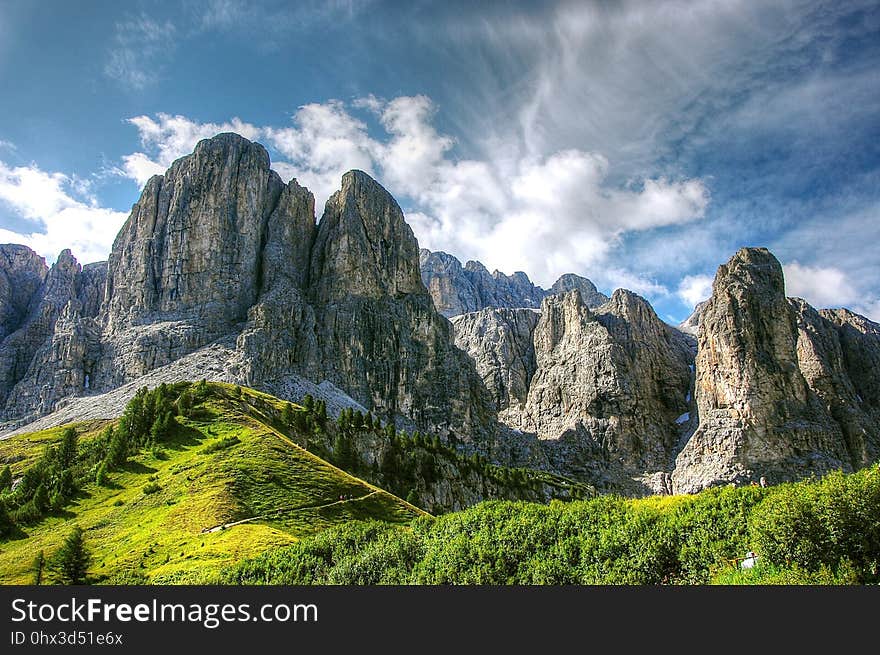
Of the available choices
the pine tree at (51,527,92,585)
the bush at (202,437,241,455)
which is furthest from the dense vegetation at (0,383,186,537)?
the pine tree at (51,527,92,585)

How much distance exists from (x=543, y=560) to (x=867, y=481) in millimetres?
16420

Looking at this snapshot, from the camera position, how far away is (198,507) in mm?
57938

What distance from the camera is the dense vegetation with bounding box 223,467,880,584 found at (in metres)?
27.5

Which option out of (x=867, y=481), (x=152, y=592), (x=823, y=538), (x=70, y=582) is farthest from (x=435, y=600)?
(x=70, y=582)

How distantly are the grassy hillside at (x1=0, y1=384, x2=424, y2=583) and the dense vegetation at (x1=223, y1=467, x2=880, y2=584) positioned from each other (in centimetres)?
889

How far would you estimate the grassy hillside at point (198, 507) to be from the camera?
47.3 meters

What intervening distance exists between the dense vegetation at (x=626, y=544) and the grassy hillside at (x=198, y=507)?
Result: 29.2 feet

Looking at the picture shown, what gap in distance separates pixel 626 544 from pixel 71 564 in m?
38.2

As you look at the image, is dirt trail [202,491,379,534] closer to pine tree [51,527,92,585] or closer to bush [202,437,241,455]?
pine tree [51,527,92,585]

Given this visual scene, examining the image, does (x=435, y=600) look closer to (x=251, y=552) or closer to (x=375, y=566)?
(x=375, y=566)

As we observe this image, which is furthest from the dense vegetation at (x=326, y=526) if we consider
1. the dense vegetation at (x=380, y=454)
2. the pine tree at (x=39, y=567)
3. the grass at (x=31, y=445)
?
the grass at (x=31, y=445)

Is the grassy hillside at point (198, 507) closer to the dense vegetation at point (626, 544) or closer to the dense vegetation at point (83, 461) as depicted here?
the dense vegetation at point (83, 461)

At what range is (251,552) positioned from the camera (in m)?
46.6

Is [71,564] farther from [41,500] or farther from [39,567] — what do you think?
[41,500]
